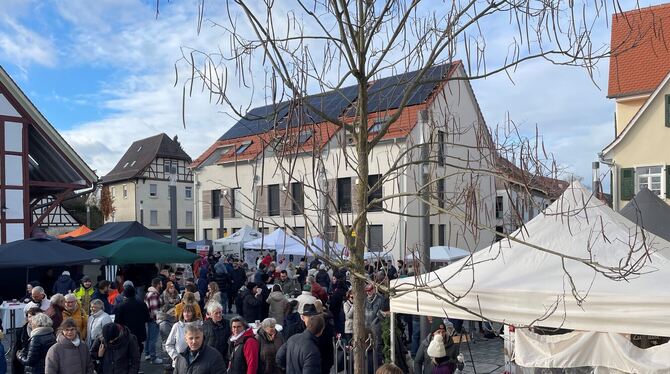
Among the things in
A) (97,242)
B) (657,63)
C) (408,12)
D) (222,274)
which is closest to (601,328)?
(408,12)

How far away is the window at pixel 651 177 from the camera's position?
2014cm

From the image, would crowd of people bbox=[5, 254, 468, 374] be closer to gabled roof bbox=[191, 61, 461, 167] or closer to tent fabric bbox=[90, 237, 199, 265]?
gabled roof bbox=[191, 61, 461, 167]

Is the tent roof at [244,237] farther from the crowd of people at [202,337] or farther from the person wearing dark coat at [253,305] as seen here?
the person wearing dark coat at [253,305]

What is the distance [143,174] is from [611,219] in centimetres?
4796

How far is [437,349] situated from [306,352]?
1797mm

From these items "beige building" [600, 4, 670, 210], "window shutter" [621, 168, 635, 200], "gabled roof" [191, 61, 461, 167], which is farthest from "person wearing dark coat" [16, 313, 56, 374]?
"window shutter" [621, 168, 635, 200]

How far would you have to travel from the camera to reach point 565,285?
18.6ft

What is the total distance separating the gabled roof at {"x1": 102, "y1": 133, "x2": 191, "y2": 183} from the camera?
5141 centimetres

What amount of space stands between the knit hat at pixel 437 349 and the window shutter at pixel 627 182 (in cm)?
1567

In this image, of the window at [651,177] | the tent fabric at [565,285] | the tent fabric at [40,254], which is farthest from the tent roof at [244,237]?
the tent fabric at [565,285]

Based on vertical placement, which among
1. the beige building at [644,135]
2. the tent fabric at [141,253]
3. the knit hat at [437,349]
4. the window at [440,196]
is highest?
the beige building at [644,135]

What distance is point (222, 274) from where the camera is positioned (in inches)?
627

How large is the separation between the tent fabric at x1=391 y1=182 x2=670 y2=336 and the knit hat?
31.0 inches

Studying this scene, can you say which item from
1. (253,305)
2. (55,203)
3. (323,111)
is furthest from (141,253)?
(323,111)
